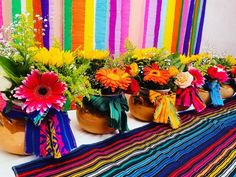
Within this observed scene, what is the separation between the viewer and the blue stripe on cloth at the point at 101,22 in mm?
1306

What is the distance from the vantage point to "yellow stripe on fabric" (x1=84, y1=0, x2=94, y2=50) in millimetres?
1261

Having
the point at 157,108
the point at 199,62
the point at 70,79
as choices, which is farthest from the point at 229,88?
the point at 70,79

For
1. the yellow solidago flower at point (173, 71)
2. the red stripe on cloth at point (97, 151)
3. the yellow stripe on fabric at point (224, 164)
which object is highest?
the yellow solidago flower at point (173, 71)

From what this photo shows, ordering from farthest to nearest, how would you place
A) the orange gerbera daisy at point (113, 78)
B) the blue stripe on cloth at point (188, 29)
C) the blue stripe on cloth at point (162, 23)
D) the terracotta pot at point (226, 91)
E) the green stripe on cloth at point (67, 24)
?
the blue stripe on cloth at point (188, 29) → the blue stripe on cloth at point (162, 23) → the terracotta pot at point (226, 91) → the green stripe on cloth at point (67, 24) → the orange gerbera daisy at point (113, 78)

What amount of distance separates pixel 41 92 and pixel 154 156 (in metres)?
0.40

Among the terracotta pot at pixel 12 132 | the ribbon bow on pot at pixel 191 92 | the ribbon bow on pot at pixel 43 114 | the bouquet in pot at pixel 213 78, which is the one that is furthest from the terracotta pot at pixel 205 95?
the terracotta pot at pixel 12 132

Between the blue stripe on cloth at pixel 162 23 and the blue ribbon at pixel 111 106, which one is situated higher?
the blue stripe on cloth at pixel 162 23

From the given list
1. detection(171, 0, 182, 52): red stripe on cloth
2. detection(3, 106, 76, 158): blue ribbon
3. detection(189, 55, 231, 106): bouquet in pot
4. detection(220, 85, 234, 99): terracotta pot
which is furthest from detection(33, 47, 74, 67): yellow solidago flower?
detection(171, 0, 182, 52): red stripe on cloth

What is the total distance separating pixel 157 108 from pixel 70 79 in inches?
18.6

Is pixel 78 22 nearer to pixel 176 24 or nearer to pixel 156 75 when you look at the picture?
pixel 156 75

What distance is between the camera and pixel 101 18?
4.36 feet

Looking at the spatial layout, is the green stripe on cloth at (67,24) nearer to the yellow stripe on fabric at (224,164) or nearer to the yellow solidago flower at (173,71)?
the yellow solidago flower at (173,71)

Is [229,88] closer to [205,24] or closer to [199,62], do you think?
[199,62]

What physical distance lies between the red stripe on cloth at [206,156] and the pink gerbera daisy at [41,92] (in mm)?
385
